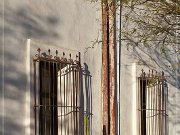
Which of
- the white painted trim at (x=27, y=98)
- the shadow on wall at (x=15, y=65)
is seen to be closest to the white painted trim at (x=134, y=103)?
the shadow on wall at (x=15, y=65)

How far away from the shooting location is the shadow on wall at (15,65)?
5785 mm

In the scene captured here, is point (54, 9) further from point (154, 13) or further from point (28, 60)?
point (154, 13)

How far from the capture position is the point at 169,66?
998 cm

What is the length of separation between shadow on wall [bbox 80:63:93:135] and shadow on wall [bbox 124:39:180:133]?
179 centimetres

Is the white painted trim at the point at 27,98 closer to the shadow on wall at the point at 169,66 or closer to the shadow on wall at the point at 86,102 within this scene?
the shadow on wall at the point at 86,102

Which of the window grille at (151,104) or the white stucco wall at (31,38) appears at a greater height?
the white stucco wall at (31,38)

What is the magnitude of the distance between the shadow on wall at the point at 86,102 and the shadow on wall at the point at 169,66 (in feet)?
5.87

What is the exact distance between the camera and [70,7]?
7.10m

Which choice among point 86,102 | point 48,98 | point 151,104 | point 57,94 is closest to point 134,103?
point 151,104

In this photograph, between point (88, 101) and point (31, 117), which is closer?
point (31, 117)

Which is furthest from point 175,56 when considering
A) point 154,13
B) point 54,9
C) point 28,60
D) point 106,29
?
point 28,60

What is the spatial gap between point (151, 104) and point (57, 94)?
2.81 meters

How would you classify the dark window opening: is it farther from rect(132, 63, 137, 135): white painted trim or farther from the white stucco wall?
rect(132, 63, 137, 135): white painted trim

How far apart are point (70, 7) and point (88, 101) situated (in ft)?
4.71
